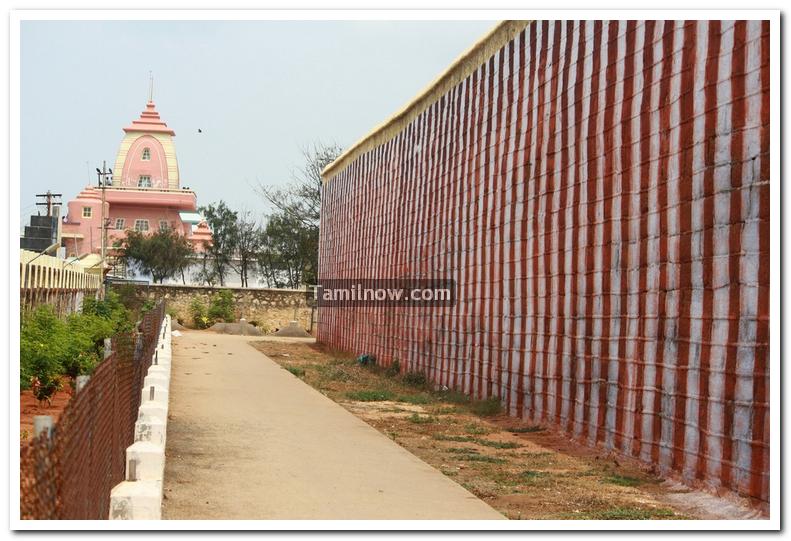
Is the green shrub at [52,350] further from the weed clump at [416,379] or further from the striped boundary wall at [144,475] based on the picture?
the weed clump at [416,379]

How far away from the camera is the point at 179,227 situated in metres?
66.8

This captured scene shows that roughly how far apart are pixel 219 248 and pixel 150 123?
1870 cm

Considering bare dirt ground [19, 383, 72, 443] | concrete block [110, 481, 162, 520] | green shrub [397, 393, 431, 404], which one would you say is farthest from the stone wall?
concrete block [110, 481, 162, 520]

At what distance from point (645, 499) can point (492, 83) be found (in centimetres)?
768

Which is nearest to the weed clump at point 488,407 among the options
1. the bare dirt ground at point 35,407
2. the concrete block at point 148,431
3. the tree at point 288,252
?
the bare dirt ground at point 35,407

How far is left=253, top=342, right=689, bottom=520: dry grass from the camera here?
25.3 feet

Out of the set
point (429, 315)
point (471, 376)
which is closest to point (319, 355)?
point (429, 315)

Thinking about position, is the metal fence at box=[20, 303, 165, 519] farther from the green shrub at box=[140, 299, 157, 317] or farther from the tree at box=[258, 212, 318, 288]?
the tree at box=[258, 212, 318, 288]

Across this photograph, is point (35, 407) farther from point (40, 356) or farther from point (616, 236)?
point (616, 236)

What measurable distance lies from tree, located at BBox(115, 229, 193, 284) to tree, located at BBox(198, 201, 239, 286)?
1.06 m

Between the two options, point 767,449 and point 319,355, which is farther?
point 319,355

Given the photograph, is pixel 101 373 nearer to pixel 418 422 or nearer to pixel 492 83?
pixel 418 422

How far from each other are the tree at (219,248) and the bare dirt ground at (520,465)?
4001 centimetres

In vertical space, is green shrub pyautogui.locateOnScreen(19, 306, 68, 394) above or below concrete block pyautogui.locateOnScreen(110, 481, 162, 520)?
above
